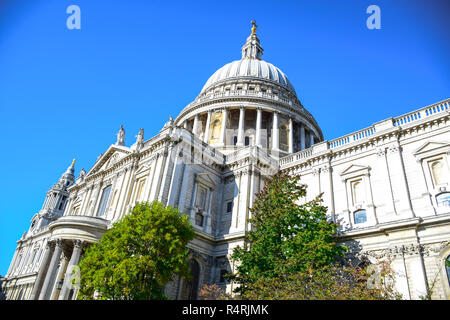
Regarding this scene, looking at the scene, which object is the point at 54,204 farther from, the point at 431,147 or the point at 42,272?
the point at 431,147

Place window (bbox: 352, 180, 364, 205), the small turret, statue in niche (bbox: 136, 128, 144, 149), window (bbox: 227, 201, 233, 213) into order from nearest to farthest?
window (bbox: 352, 180, 364, 205), window (bbox: 227, 201, 233, 213), statue in niche (bbox: 136, 128, 144, 149), the small turret

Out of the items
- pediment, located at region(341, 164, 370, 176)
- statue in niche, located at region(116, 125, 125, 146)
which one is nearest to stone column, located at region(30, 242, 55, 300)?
statue in niche, located at region(116, 125, 125, 146)

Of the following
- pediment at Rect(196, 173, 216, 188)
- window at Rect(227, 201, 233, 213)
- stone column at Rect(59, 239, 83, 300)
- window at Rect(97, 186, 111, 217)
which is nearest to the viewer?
stone column at Rect(59, 239, 83, 300)

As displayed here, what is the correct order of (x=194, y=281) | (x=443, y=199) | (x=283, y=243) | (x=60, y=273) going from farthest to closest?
(x=60, y=273) < (x=194, y=281) < (x=443, y=199) < (x=283, y=243)

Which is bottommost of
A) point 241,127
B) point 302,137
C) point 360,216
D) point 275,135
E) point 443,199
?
point 360,216

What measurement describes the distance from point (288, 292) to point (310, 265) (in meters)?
3.63

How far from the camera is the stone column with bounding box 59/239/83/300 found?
2341 cm

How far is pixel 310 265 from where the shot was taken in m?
17.8

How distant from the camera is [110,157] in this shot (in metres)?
34.3

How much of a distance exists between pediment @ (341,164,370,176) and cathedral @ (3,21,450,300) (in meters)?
0.07

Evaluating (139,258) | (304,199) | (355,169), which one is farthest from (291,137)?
(139,258)

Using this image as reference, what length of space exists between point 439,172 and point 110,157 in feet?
94.9

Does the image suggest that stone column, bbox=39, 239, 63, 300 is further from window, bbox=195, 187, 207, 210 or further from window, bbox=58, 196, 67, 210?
window, bbox=58, 196, 67, 210
